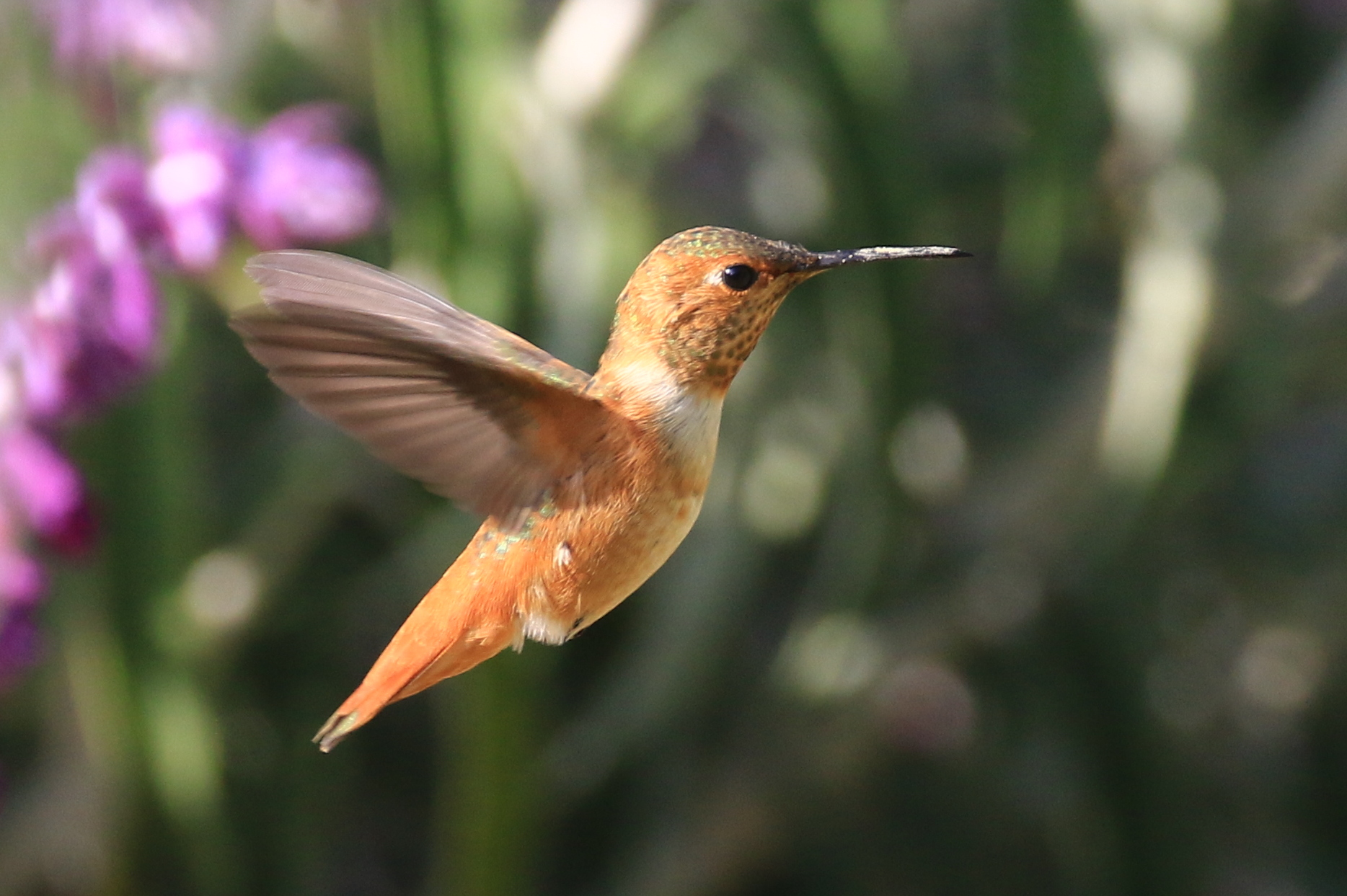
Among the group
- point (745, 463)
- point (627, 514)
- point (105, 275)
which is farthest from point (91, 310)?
point (745, 463)

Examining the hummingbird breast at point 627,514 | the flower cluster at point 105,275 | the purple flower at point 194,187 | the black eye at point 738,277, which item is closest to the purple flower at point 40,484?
the flower cluster at point 105,275

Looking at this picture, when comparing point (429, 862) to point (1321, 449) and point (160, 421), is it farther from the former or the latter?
point (1321, 449)

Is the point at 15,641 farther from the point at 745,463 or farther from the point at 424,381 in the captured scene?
the point at 745,463

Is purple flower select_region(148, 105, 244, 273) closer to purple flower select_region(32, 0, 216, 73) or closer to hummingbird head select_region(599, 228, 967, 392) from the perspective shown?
purple flower select_region(32, 0, 216, 73)

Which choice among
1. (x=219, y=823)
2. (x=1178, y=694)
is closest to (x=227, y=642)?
(x=219, y=823)

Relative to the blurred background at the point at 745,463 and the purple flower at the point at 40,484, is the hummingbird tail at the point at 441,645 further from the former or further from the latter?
the purple flower at the point at 40,484
